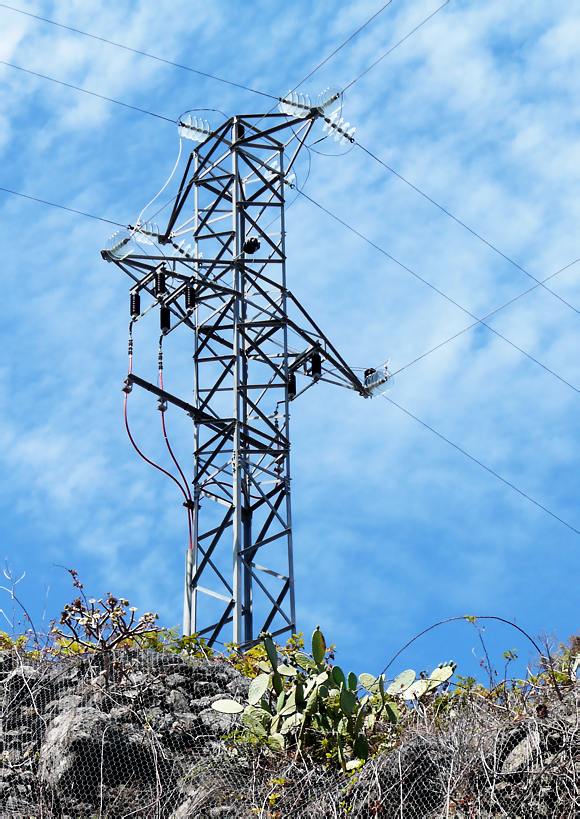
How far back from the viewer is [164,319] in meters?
12.0

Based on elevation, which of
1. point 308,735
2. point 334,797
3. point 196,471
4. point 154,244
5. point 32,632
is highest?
point 154,244

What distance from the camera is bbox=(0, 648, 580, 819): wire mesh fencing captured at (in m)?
6.25

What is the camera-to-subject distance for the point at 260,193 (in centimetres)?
1296

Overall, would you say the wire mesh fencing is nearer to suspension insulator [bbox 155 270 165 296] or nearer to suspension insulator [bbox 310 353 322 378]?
suspension insulator [bbox 155 270 165 296]

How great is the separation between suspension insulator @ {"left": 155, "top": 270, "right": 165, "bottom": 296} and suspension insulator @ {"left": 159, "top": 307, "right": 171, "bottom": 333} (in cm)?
24

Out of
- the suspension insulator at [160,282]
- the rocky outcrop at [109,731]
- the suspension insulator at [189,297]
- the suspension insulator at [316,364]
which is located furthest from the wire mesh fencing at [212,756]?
the suspension insulator at [316,364]

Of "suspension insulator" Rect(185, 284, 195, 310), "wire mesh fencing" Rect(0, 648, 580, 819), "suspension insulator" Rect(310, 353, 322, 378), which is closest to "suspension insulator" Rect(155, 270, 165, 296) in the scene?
"suspension insulator" Rect(185, 284, 195, 310)

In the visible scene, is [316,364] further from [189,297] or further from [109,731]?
[109,731]

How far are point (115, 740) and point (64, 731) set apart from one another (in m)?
0.43

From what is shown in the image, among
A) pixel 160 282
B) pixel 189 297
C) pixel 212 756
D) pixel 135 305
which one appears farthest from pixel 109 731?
pixel 135 305

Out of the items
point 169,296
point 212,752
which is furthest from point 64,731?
point 169,296

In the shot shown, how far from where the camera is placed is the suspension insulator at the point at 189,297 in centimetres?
1163

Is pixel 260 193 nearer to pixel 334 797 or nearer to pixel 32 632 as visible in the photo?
pixel 32 632

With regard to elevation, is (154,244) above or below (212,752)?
above
